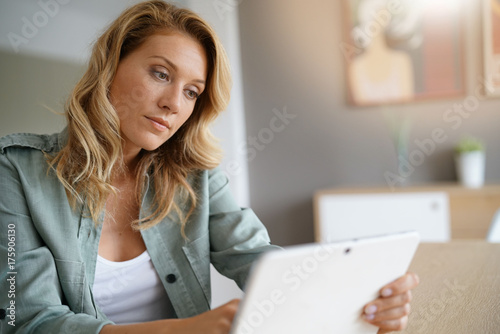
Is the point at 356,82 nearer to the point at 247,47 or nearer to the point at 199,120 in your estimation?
the point at 247,47

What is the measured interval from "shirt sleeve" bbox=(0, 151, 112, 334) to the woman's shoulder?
0.07 ft

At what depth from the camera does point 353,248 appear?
2.32ft

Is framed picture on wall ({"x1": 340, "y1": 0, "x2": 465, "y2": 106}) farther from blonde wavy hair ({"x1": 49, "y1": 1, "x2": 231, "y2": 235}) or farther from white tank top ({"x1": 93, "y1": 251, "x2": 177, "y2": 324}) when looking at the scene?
white tank top ({"x1": 93, "y1": 251, "x2": 177, "y2": 324})

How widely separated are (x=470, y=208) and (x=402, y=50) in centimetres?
116

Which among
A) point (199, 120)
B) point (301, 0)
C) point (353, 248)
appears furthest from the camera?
point (301, 0)

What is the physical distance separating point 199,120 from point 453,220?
225cm

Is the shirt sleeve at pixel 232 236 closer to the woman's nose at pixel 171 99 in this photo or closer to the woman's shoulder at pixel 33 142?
the woman's nose at pixel 171 99

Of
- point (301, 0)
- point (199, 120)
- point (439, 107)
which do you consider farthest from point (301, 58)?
point (199, 120)

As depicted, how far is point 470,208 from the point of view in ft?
10.1

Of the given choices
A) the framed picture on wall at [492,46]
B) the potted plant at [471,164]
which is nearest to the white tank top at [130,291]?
the potted plant at [471,164]

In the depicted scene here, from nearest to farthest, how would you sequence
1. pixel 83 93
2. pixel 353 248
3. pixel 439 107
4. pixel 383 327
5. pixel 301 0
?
pixel 353 248 < pixel 383 327 < pixel 83 93 < pixel 439 107 < pixel 301 0

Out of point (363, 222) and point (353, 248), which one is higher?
point (353, 248)

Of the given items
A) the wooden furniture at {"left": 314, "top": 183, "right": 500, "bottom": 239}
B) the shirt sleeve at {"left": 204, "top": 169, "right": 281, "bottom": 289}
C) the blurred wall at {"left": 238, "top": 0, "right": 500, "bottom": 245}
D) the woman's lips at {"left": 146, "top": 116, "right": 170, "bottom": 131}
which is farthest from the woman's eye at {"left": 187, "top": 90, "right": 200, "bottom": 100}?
the blurred wall at {"left": 238, "top": 0, "right": 500, "bottom": 245}

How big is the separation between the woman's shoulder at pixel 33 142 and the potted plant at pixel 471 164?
2.64m
